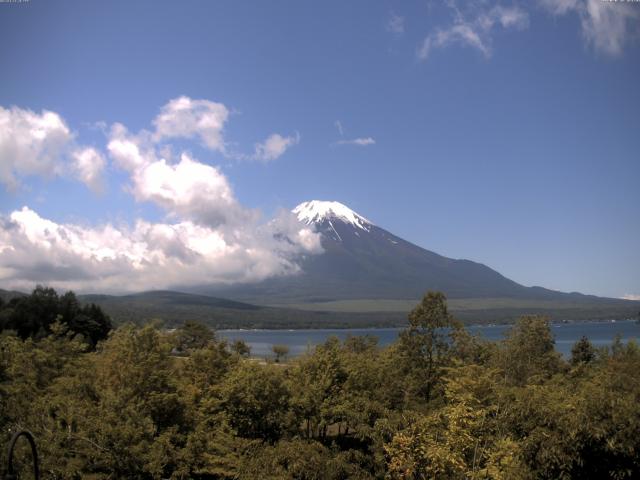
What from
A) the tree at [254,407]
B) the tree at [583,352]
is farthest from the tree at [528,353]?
the tree at [254,407]

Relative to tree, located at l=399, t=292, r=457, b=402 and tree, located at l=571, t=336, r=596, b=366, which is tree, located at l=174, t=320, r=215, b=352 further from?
tree, located at l=399, t=292, r=457, b=402

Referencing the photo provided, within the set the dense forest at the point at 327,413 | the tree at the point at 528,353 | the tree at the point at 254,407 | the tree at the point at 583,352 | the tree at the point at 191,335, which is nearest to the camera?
the dense forest at the point at 327,413

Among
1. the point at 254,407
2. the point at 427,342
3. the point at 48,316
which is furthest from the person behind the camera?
the point at 48,316

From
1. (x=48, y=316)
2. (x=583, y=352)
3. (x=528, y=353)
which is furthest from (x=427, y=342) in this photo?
(x=48, y=316)

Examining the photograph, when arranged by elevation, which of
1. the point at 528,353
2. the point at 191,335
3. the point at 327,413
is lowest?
the point at 191,335

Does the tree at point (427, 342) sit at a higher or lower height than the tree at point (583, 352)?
higher

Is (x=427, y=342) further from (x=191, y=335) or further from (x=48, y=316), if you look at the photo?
(x=48, y=316)

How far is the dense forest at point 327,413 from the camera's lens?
37.6 feet

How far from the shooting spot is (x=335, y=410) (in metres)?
21.6

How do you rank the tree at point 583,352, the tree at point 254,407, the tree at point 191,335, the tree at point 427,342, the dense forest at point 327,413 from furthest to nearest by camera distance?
the tree at point 191,335 → the tree at point 583,352 → the tree at point 427,342 → the tree at point 254,407 → the dense forest at point 327,413

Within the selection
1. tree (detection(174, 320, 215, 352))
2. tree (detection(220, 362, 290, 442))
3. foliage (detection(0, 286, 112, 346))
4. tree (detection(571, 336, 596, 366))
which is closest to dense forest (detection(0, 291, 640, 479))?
tree (detection(220, 362, 290, 442))

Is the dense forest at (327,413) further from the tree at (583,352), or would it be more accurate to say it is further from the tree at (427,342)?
the tree at (583,352)

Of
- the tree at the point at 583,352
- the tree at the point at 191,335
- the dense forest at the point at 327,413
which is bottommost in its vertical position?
the tree at the point at 191,335

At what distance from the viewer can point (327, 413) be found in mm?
22062
